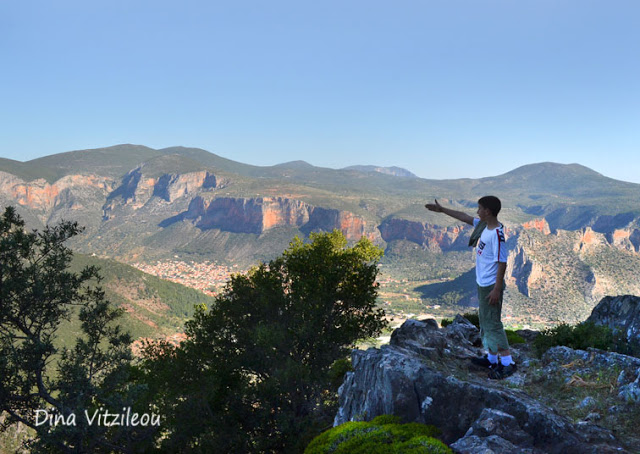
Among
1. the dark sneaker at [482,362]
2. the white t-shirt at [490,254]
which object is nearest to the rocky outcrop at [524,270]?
the dark sneaker at [482,362]

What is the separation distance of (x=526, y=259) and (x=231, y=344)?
152m

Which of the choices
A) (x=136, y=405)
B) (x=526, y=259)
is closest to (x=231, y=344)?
(x=136, y=405)

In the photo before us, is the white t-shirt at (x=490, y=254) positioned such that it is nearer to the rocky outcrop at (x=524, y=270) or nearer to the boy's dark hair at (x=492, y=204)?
the boy's dark hair at (x=492, y=204)

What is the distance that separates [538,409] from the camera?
6234mm

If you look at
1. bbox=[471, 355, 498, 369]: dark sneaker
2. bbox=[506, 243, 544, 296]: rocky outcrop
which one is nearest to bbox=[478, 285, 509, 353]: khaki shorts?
bbox=[471, 355, 498, 369]: dark sneaker

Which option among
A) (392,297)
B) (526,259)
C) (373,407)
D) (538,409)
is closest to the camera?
(538,409)

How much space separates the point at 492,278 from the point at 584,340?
7.38 m

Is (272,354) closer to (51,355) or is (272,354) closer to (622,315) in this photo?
(51,355)

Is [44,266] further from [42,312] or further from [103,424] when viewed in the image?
[103,424]

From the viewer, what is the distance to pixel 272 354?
61.9 feet

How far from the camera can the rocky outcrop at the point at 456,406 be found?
5672mm

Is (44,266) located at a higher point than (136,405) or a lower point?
higher

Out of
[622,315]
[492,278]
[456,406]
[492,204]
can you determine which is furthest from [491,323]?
[622,315]

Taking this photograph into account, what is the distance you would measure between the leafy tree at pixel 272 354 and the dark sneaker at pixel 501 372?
7707mm
